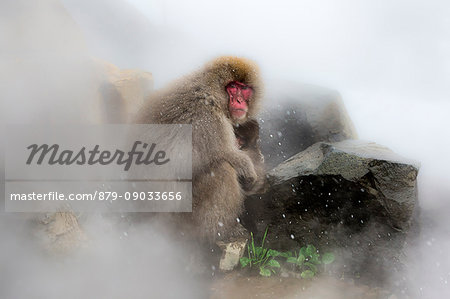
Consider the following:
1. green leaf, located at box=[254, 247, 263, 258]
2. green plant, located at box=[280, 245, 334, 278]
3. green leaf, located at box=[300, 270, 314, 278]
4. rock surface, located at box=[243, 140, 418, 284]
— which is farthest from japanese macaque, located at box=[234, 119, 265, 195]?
green leaf, located at box=[300, 270, 314, 278]

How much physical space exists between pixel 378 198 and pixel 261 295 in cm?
97

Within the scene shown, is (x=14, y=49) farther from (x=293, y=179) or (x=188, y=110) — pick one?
(x=293, y=179)

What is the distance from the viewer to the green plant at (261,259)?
2.73 m

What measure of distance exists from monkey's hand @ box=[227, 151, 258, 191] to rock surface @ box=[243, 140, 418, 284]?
0.19 m

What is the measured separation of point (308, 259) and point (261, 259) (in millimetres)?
313

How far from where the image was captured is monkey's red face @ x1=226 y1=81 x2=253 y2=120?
2.78m

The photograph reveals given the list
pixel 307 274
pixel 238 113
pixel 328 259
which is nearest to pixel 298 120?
pixel 238 113

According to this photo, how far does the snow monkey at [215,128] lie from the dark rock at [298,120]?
0.75 metres

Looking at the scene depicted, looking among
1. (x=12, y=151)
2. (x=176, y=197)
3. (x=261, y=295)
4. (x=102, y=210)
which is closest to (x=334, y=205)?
(x=261, y=295)

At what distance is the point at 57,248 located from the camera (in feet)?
9.36

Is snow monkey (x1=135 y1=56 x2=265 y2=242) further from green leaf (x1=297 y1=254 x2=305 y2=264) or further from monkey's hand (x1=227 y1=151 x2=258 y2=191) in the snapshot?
green leaf (x1=297 y1=254 x2=305 y2=264)

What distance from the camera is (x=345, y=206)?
110 inches

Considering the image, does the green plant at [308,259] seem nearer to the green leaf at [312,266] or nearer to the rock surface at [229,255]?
the green leaf at [312,266]

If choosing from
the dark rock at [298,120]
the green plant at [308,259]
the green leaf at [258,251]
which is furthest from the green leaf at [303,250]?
the dark rock at [298,120]
